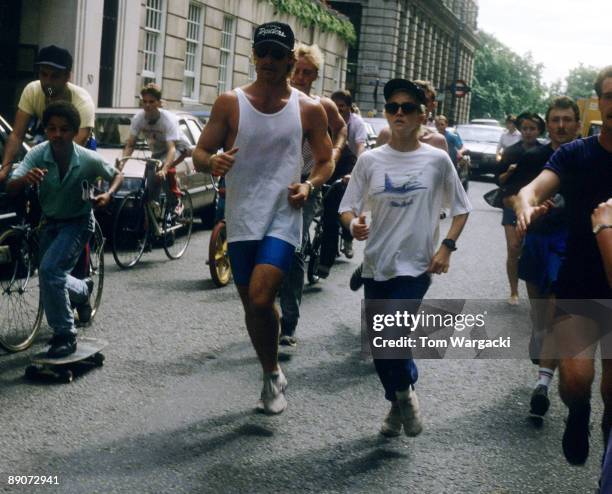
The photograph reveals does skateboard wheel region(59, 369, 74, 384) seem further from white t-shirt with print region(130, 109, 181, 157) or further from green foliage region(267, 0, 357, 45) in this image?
green foliage region(267, 0, 357, 45)

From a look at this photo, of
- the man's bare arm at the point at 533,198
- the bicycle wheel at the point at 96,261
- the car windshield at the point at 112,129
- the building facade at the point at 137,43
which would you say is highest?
the building facade at the point at 137,43

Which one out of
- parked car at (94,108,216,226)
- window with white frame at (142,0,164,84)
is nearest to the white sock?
parked car at (94,108,216,226)

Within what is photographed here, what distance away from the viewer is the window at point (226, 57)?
29.4 metres

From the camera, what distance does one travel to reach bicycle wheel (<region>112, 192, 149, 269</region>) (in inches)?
Result: 428

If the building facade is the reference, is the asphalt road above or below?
below

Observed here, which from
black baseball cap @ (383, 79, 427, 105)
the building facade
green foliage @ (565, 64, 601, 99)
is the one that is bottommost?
black baseball cap @ (383, 79, 427, 105)

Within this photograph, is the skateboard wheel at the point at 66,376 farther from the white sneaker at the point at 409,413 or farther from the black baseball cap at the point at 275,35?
the black baseball cap at the point at 275,35

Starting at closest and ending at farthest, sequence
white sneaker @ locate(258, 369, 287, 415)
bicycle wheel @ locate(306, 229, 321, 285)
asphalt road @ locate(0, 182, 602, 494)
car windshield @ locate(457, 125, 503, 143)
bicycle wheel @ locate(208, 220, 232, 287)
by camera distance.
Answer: asphalt road @ locate(0, 182, 602, 494)
white sneaker @ locate(258, 369, 287, 415)
bicycle wheel @ locate(208, 220, 232, 287)
bicycle wheel @ locate(306, 229, 321, 285)
car windshield @ locate(457, 125, 503, 143)

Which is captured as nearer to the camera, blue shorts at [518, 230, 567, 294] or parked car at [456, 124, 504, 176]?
blue shorts at [518, 230, 567, 294]

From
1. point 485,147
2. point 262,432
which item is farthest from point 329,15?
point 262,432

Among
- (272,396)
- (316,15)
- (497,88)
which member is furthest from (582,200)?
(497,88)

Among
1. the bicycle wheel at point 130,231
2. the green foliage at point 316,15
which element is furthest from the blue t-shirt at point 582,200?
the green foliage at point 316,15

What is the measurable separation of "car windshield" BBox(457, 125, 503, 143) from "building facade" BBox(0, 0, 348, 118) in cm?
646

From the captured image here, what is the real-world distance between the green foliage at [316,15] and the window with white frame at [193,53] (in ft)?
13.8
